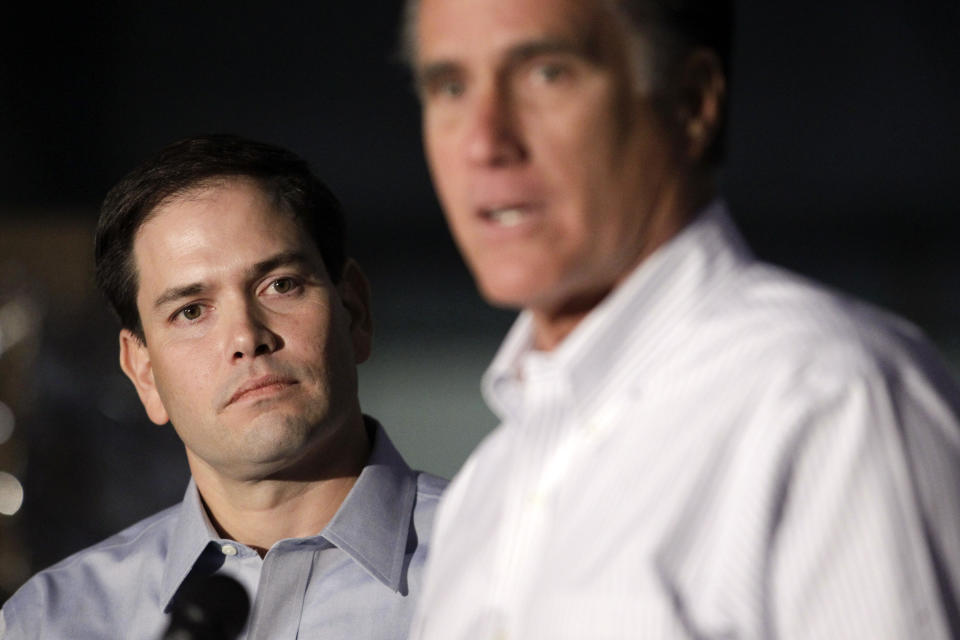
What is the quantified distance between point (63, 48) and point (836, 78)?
2.49 meters

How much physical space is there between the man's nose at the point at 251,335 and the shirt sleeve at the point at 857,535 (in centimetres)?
91

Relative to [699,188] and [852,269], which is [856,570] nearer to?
[699,188]

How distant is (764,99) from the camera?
12.2 feet

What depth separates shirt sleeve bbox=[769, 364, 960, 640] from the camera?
680mm

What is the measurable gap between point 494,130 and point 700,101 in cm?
16

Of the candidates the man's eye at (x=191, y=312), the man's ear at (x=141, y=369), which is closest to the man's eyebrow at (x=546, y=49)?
the man's eye at (x=191, y=312)

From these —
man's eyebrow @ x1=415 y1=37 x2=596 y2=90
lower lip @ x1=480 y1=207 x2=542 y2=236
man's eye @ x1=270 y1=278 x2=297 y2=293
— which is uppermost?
man's eyebrow @ x1=415 y1=37 x2=596 y2=90

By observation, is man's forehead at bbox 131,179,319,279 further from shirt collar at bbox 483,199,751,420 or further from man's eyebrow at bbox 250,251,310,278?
shirt collar at bbox 483,199,751,420

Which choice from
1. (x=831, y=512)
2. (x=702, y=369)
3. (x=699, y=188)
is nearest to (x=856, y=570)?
(x=831, y=512)

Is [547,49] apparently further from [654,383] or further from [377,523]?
[377,523]

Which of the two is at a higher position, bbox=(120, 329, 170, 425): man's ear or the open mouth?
the open mouth

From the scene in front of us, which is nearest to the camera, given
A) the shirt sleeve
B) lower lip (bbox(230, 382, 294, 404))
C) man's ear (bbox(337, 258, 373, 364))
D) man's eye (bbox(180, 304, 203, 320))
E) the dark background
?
the shirt sleeve

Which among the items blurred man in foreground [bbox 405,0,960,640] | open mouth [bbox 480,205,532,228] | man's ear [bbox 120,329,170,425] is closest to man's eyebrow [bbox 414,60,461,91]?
blurred man in foreground [bbox 405,0,960,640]

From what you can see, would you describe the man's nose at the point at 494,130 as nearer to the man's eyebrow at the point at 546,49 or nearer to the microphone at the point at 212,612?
the man's eyebrow at the point at 546,49
